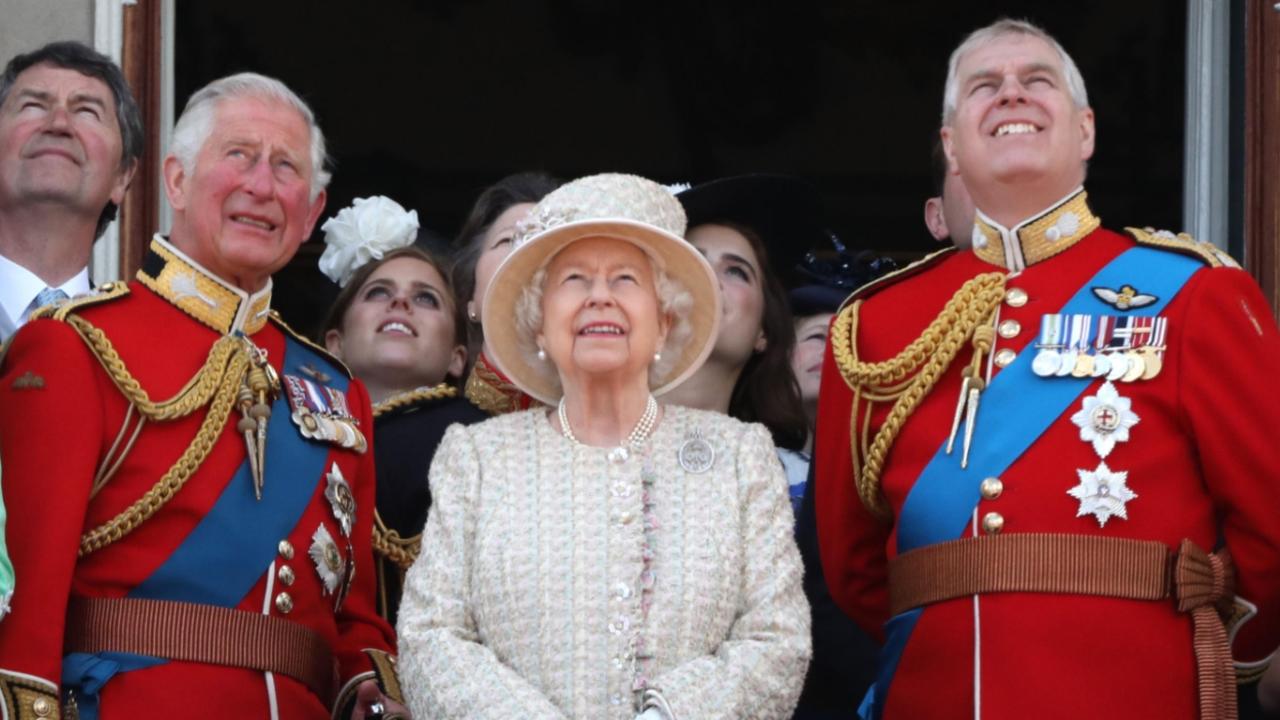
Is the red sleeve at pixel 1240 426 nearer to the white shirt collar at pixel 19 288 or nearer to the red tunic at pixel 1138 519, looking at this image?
the red tunic at pixel 1138 519

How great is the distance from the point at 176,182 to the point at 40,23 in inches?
55.1

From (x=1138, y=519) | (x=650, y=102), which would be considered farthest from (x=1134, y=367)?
(x=650, y=102)

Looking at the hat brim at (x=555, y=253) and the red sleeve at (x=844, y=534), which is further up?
the hat brim at (x=555, y=253)

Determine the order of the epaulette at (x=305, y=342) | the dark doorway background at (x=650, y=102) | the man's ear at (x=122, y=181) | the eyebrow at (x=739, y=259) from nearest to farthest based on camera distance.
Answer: the epaulette at (x=305, y=342)
the man's ear at (x=122, y=181)
the eyebrow at (x=739, y=259)
the dark doorway background at (x=650, y=102)

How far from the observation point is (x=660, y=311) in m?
4.43

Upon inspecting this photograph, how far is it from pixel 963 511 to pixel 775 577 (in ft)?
1.43

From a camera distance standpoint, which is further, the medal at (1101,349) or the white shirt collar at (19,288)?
the white shirt collar at (19,288)

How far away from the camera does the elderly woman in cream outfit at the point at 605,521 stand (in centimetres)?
411

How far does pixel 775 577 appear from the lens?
4195 mm

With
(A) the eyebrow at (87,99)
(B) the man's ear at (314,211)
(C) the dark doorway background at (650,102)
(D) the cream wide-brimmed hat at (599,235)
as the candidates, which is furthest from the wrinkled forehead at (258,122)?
(C) the dark doorway background at (650,102)

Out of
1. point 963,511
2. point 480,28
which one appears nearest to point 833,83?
point 480,28

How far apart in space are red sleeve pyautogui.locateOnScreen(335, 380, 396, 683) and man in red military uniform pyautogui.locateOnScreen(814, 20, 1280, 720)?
35.2 inches

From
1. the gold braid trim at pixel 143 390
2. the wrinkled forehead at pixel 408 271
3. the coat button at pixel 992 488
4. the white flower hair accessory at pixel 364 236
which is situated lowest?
the coat button at pixel 992 488

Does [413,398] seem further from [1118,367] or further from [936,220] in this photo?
[1118,367]
